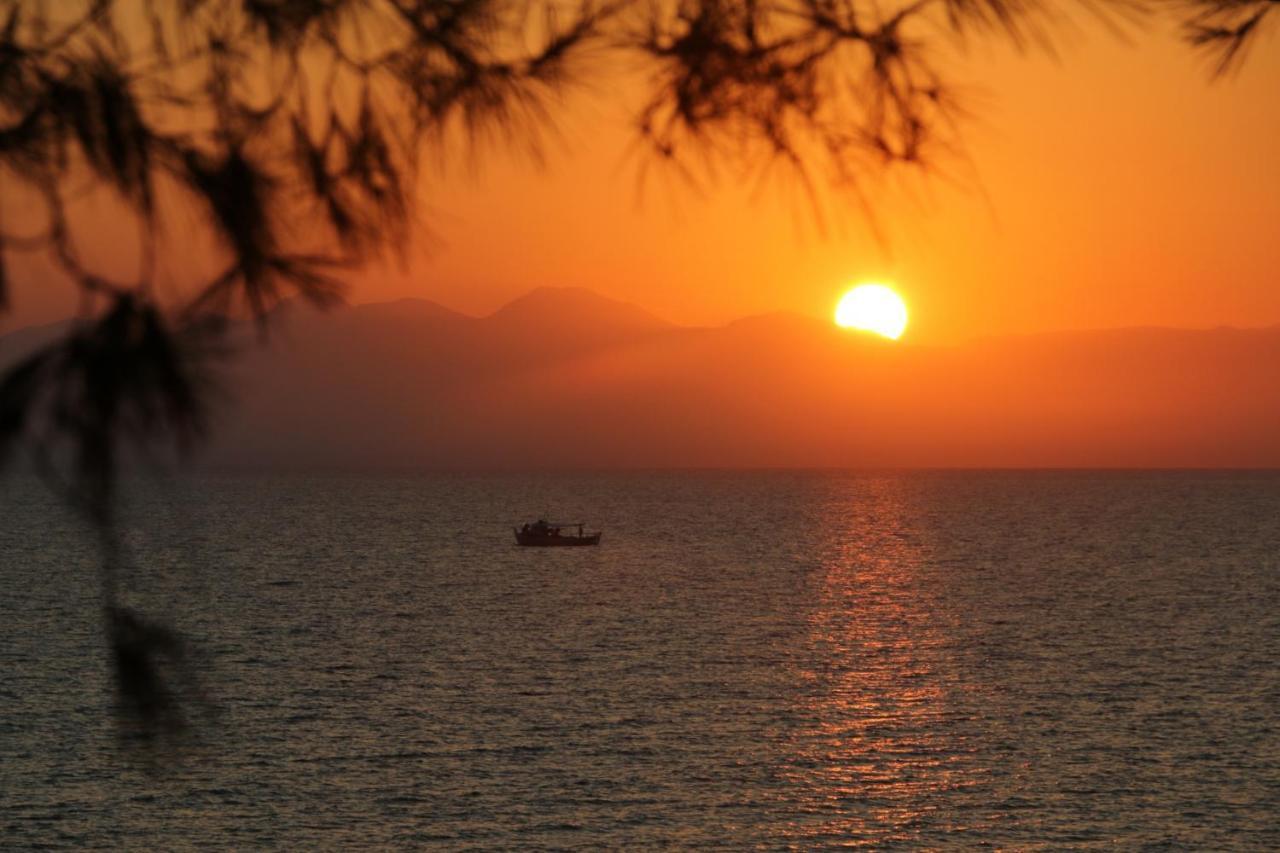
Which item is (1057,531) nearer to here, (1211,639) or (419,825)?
(1211,639)

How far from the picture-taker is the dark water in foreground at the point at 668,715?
46.9 meters

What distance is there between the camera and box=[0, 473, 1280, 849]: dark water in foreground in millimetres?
46938

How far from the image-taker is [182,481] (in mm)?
4488

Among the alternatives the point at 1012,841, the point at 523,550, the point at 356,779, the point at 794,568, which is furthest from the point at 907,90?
the point at 523,550

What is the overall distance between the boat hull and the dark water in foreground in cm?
2741

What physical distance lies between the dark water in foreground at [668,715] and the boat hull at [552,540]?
27407 millimetres

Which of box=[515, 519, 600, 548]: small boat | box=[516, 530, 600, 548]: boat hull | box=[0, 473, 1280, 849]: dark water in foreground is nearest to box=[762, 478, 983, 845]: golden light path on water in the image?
box=[0, 473, 1280, 849]: dark water in foreground

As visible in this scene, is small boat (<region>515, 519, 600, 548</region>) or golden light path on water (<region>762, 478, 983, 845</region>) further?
small boat (<region>515, 519, 600, 548</region>)

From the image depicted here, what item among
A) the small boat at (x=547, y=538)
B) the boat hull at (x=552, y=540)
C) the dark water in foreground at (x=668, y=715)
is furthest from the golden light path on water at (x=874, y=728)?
the small boat at (x=547, y=538)

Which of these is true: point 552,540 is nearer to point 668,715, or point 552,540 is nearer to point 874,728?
point 668,715

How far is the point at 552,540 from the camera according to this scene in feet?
478

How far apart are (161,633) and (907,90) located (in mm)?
3133

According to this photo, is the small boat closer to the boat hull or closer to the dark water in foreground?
the boat hull

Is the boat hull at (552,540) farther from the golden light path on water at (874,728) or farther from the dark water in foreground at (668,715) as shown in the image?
the golden light path on water at (874,728)
